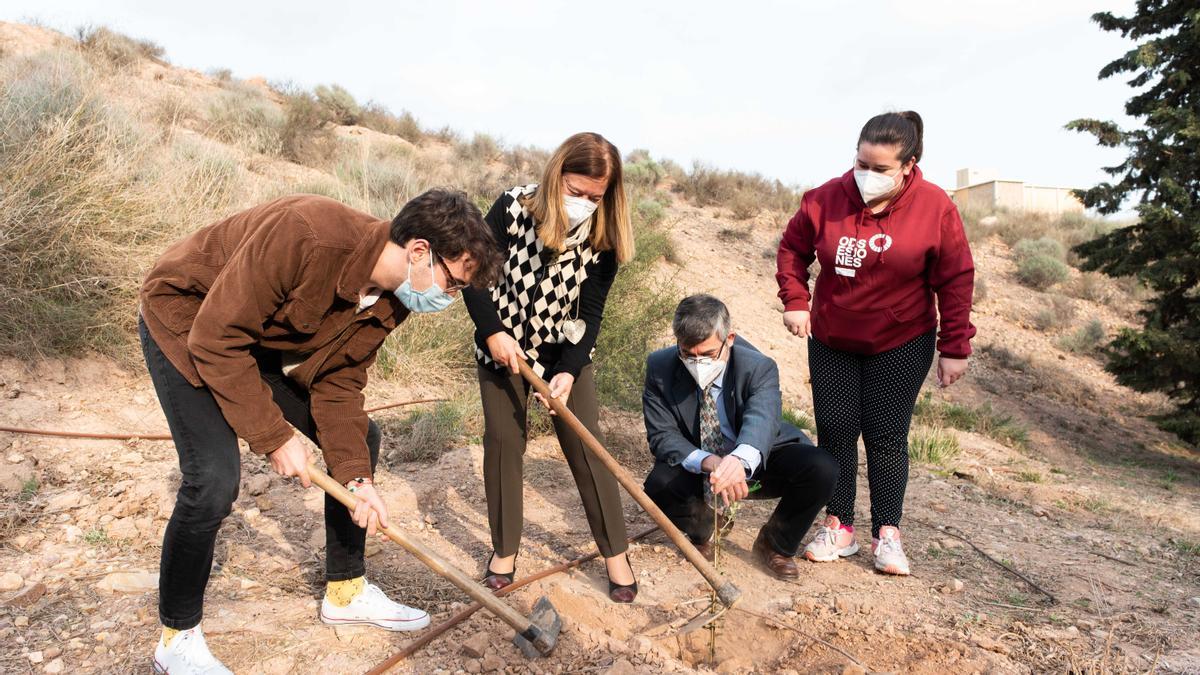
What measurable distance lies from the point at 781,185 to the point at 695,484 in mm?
15499

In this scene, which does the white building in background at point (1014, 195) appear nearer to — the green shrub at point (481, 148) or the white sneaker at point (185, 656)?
the green shrub at point (481, 148)

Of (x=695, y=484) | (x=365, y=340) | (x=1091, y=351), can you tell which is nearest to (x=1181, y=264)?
(x=1091, y=351)

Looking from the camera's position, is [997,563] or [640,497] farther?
[997,563]

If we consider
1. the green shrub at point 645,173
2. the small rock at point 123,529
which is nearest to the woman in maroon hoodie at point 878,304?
the small rock at point 123,529

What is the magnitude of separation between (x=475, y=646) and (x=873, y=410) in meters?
1.99

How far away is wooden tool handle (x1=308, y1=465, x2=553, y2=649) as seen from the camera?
2354 millimetres

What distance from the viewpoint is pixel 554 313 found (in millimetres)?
3045

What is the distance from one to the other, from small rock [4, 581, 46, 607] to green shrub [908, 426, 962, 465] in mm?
5466

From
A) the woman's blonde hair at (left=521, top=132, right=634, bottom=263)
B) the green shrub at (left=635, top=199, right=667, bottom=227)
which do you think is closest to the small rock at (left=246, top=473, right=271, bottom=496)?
the woman's blonde hair at (left=521, top=132, right=634, bottom=263)

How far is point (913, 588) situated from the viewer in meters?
3.41

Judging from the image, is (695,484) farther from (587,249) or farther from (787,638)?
(587,249)

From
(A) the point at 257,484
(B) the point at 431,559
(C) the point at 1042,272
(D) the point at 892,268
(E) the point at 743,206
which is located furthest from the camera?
(C) the point at 1042,272

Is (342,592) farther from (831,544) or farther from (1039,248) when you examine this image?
(1039,248)

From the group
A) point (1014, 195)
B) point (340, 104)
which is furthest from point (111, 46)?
point (1014, 195)
